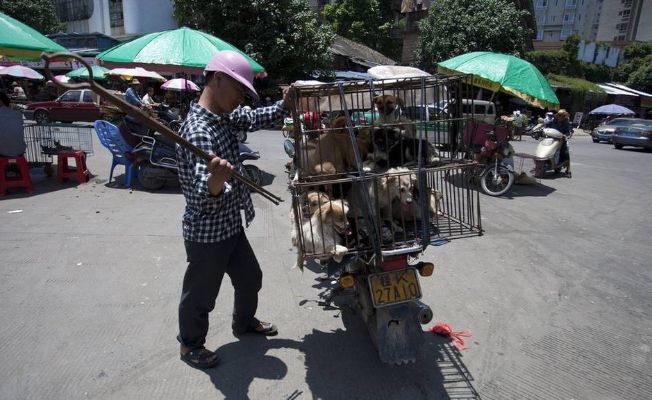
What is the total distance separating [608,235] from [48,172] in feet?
31.5

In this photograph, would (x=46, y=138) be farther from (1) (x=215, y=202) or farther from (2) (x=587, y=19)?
(2) (x=587, y=19)

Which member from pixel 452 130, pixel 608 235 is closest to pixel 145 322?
pixel 452 130

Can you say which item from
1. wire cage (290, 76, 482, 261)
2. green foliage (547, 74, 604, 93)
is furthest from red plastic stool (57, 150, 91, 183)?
green foliage (547, 74, 604, 93)

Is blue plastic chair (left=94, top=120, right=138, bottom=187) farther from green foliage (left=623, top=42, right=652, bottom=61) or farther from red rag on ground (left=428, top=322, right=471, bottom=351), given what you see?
green foliage (left=623, top=42, right=652, bottom=61)

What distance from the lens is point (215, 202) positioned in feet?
8.08

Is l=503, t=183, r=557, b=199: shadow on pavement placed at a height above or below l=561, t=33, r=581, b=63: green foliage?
below

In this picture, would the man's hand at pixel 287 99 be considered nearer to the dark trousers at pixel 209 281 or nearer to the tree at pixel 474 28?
the dark trousers at pixel 209 281

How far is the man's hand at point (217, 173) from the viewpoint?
208 centimetres

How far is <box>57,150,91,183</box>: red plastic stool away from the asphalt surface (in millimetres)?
1425

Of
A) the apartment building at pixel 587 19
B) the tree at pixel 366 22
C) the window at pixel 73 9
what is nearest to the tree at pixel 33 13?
the window at pixel 73 9

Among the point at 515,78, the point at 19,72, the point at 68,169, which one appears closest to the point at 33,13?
the point at 19,72

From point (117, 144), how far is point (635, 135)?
19.1 meters

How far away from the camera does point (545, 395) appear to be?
2.68 m

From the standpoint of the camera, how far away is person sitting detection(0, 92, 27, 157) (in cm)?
639
